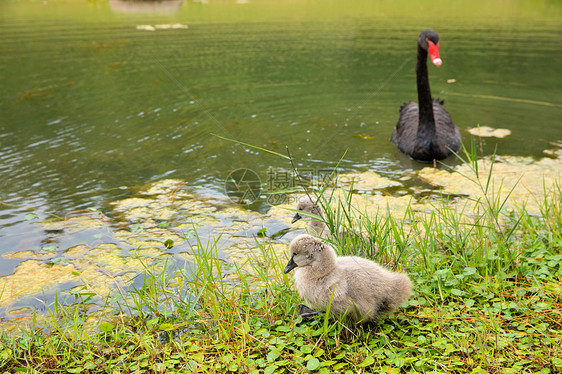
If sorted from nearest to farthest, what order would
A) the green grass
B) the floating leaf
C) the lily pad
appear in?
the green grass → the floating leaf → the lily pad

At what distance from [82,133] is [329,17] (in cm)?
1209

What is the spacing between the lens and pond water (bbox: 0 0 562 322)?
207 inches

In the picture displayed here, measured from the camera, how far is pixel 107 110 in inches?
289

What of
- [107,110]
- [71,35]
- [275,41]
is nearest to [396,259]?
[107,110]

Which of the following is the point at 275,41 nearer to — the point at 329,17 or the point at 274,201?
the point at 329,17

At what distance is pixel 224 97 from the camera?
316 inches

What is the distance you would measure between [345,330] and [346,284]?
269 millimetres

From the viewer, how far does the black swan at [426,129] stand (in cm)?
537

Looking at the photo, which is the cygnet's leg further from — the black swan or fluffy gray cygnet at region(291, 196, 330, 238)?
the black swan

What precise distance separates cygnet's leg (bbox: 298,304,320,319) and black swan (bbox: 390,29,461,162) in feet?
10.9
